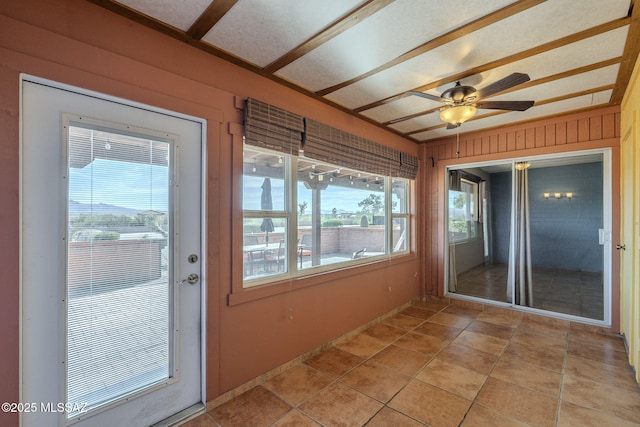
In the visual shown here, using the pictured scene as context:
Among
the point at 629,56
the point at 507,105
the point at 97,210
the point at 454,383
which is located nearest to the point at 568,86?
the point at 629,56

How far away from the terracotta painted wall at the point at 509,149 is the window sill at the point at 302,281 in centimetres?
104

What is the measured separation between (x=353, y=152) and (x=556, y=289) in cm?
325

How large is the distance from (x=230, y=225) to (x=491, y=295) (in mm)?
3896

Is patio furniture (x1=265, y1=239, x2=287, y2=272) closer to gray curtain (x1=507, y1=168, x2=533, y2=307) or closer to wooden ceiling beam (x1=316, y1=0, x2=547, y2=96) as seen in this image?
wooden ceiling beam (x1=316, y1=0, x2=547, y2=96)

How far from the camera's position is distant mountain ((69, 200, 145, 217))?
1521mm

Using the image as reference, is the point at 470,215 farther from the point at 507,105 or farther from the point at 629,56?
the point at 629,56

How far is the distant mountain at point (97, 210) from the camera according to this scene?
152 centimetres

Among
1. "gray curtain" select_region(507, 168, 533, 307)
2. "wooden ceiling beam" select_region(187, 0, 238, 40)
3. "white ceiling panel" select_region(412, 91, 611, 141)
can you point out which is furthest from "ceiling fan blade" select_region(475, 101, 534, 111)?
"wooden ceiling beam" select_region(187, 0, 238, 40)

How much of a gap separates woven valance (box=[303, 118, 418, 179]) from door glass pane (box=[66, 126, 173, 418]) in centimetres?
132

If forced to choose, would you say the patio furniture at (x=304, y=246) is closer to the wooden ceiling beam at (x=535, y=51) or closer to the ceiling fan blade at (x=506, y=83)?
the wooden ceiling beam at (x=535, y=51)

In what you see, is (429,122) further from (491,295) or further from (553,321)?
(553,321)

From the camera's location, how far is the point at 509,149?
377 cm

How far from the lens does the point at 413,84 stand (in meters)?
2.52

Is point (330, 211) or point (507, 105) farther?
point (330, 211)
